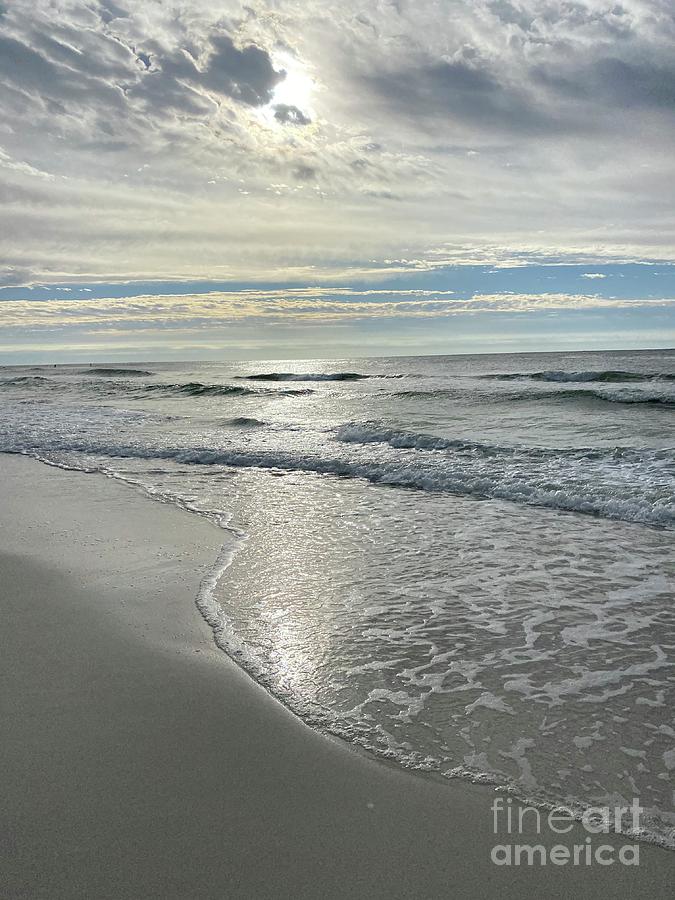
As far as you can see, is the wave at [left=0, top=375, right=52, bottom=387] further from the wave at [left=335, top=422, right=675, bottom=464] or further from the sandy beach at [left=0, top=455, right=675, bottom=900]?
the sandy beach at [left=0, top=455, right=675, bottom=900]

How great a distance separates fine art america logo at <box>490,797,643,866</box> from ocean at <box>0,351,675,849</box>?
0.25 feet

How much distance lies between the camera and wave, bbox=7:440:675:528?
26.0ft

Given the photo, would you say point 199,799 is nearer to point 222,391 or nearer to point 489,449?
point 489,449

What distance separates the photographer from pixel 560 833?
96.7 inches

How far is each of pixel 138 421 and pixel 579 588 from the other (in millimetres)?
16853

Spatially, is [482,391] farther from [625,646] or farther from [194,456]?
[625,646]

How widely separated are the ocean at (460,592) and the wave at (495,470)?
1.9 inches

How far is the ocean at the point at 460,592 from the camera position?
3.04 m

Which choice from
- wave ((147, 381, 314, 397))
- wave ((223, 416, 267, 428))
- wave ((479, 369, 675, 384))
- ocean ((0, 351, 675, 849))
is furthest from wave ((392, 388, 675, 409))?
wave ((223, 416, 267, 428))

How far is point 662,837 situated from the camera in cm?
240

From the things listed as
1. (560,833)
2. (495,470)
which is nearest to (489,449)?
(495,470)

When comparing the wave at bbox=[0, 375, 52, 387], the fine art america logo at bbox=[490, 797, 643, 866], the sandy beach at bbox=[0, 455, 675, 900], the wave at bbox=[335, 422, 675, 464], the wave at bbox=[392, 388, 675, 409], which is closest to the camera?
the sandy beach at bbox=[0, 455, 675, 900]

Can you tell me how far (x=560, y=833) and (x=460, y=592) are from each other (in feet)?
8.54

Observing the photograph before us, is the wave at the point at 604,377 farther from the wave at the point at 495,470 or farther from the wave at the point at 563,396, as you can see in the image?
the wave at the point at 495,470
